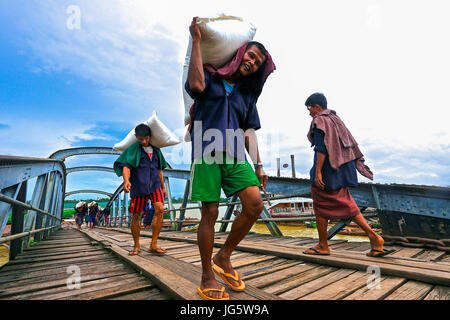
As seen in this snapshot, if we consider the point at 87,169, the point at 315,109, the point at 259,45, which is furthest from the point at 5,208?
the point at 87,169

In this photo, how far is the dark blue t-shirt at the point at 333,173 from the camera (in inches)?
91.0

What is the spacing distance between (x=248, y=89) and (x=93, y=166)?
1843 centimetres

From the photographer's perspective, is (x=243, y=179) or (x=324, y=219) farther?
(x=324, y=219)

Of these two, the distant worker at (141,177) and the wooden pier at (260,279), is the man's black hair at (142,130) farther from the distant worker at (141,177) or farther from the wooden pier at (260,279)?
the wooden pier at (260,279)

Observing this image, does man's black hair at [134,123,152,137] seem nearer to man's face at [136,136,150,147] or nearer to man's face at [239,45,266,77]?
man's face at [136,136,150,147]

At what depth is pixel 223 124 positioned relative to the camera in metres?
1.44

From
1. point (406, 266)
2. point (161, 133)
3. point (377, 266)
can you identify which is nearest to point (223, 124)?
point (377, 266)

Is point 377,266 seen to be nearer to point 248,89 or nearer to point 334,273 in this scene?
point 334,273

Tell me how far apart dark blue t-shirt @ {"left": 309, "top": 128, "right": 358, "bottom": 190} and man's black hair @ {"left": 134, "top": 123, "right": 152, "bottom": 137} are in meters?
2.06

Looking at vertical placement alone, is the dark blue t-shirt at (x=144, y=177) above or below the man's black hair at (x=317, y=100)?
below

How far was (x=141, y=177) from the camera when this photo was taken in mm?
2910

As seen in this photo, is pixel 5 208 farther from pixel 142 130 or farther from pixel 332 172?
pixel 332 172

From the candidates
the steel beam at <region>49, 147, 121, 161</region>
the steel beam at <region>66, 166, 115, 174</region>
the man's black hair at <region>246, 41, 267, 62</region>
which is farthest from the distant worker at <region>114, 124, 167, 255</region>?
the steel beam at <region>66, 166, 115, 174</region>

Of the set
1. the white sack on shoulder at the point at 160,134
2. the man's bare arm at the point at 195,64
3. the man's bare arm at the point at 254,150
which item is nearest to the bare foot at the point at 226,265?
the man's bare arm at the point at 254,150
